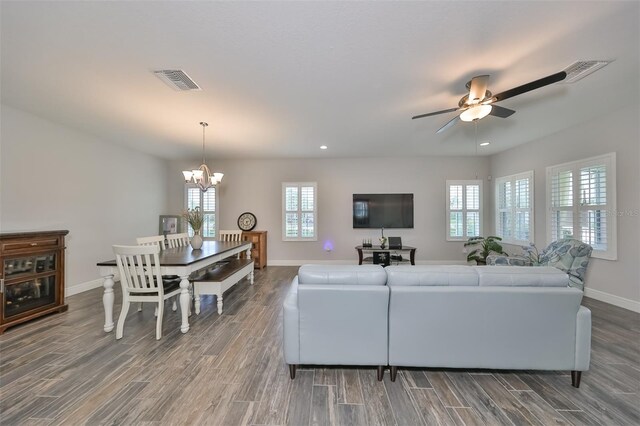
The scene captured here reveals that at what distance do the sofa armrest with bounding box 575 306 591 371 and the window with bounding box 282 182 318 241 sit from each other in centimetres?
492

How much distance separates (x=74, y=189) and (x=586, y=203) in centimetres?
819

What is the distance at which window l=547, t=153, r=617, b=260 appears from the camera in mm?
3518

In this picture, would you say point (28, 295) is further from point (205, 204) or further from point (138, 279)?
point (205, 204)

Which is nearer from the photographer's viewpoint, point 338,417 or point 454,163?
point 338,417

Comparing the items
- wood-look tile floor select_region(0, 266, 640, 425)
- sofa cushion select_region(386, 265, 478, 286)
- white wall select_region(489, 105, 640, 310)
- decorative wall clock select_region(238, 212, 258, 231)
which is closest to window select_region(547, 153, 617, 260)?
white wall select_region(489, 105, 640, 310)

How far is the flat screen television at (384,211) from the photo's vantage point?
6.16 metres

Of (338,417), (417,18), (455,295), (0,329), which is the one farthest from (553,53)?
(0,329)

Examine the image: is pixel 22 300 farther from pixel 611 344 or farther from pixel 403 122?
pixel 611 344

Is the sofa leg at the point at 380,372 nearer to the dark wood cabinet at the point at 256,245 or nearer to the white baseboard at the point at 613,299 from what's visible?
the white baseboard at the point at 613,299

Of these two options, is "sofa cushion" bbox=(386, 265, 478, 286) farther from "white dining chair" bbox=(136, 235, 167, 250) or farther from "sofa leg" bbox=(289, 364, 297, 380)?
"white dining chair" bbox=(136, 235, 167, 250)

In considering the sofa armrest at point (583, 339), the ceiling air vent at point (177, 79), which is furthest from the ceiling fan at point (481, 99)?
the ceiling air vent at point (177, 79)

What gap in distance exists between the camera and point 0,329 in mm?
2713

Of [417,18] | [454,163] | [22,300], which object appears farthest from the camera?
[454,163]

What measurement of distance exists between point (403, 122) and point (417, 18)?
2.11 m
